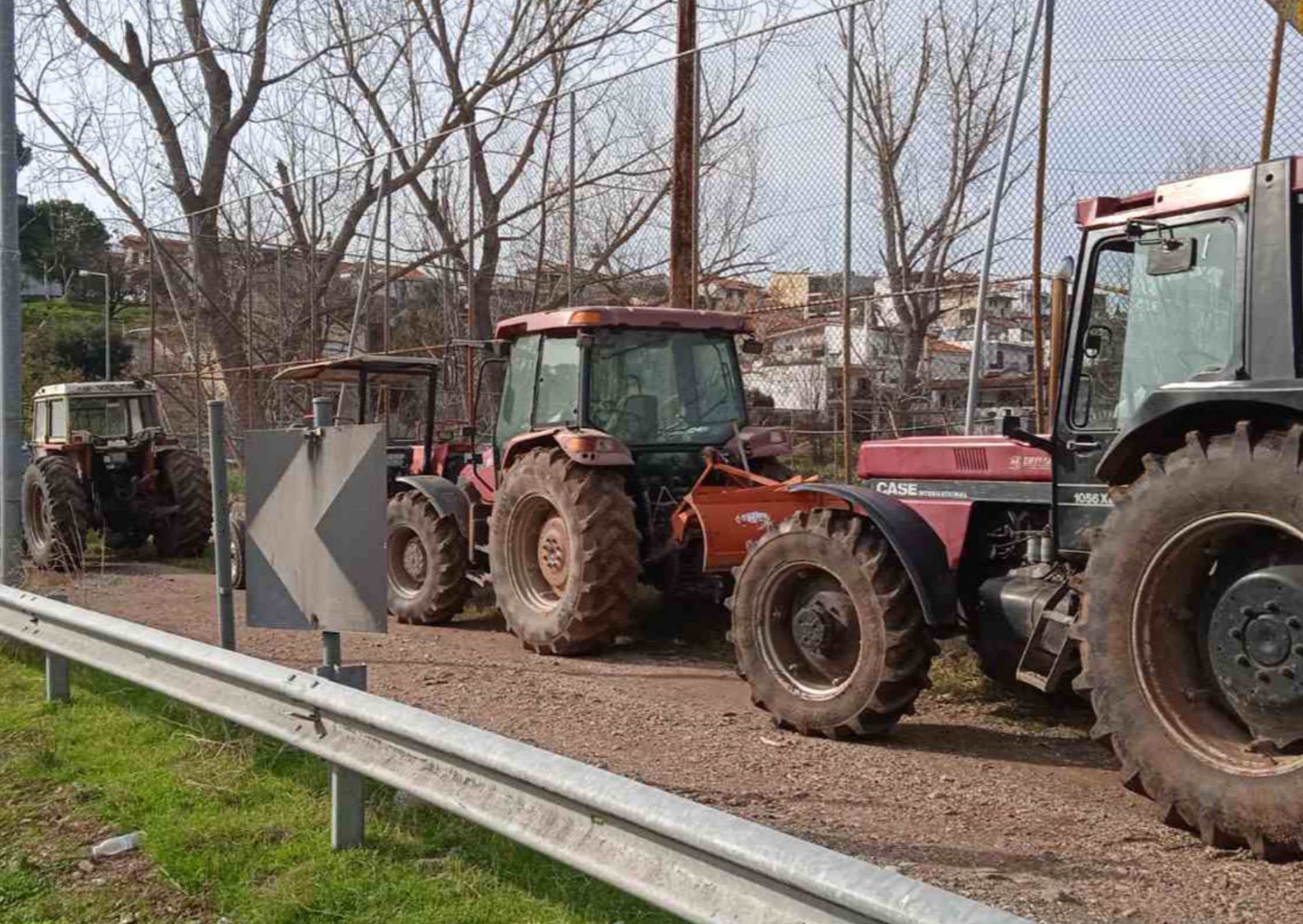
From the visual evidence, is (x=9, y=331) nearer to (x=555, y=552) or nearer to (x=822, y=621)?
(x=555, y=552)

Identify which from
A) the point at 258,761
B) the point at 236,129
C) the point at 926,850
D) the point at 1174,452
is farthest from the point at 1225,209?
the point at 236,129

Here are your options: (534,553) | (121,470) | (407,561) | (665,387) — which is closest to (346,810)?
(534,553)

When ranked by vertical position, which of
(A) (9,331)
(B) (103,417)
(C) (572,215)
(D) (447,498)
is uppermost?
(C) (572,215)

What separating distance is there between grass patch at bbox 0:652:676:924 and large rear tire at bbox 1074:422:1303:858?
196 centimetres

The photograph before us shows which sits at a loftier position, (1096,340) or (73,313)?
(73,313)

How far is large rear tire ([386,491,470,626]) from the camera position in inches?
376

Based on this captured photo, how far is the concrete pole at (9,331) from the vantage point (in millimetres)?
8336

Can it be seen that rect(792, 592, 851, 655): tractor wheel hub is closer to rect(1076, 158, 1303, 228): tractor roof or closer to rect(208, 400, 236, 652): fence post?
rect(1076, 158, 1303, 228): tractor roof

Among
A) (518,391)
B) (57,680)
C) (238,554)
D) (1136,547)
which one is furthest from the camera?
(238,554)

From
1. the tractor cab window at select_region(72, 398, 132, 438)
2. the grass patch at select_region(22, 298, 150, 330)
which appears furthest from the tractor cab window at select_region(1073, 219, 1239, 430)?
Answer: the grass patch at select_region(22, 298, 150, 330)

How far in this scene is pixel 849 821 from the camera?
4.55 metres

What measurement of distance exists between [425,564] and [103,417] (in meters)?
6.89

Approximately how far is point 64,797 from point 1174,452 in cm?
444

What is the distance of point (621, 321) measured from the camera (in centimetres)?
856
